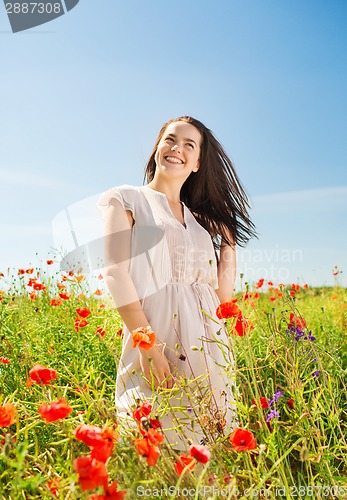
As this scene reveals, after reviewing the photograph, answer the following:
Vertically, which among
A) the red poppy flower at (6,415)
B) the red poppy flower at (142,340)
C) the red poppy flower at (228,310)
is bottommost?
the red poppy flower at (6,415)

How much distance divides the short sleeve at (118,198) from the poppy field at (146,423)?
0.57m

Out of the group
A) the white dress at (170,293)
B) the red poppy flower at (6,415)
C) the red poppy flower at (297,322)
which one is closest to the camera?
the red poppy flower at (6,415)

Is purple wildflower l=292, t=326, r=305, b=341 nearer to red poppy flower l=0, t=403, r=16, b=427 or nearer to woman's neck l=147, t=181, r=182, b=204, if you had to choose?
woman's neck l=147, t=181, r=182, b=204

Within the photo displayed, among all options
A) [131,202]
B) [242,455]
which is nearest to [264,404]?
[242,455]

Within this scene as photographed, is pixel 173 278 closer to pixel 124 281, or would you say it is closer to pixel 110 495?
pixel 124 281

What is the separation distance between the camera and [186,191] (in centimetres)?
333

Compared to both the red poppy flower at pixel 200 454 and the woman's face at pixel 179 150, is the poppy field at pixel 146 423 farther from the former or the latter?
the woman's face at pixel 179 150

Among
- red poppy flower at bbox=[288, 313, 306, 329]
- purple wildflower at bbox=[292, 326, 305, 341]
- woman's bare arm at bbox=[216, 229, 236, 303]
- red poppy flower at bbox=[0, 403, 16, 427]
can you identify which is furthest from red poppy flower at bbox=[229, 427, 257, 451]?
woman's bare arm at bbox=[216, 229, 236, 303]

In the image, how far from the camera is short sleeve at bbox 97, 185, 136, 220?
2.60 metres

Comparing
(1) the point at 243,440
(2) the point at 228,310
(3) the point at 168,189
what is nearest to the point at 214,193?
(3) the point at 168,189

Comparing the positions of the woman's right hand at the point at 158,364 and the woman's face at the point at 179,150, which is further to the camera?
the woman's face at the point at 179,150

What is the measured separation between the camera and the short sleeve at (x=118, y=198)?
2.60 meters

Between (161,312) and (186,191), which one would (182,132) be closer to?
(186,191)

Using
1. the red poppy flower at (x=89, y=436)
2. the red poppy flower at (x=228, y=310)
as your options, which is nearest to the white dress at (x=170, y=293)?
the red poppy flower at (x=228, y=310)
